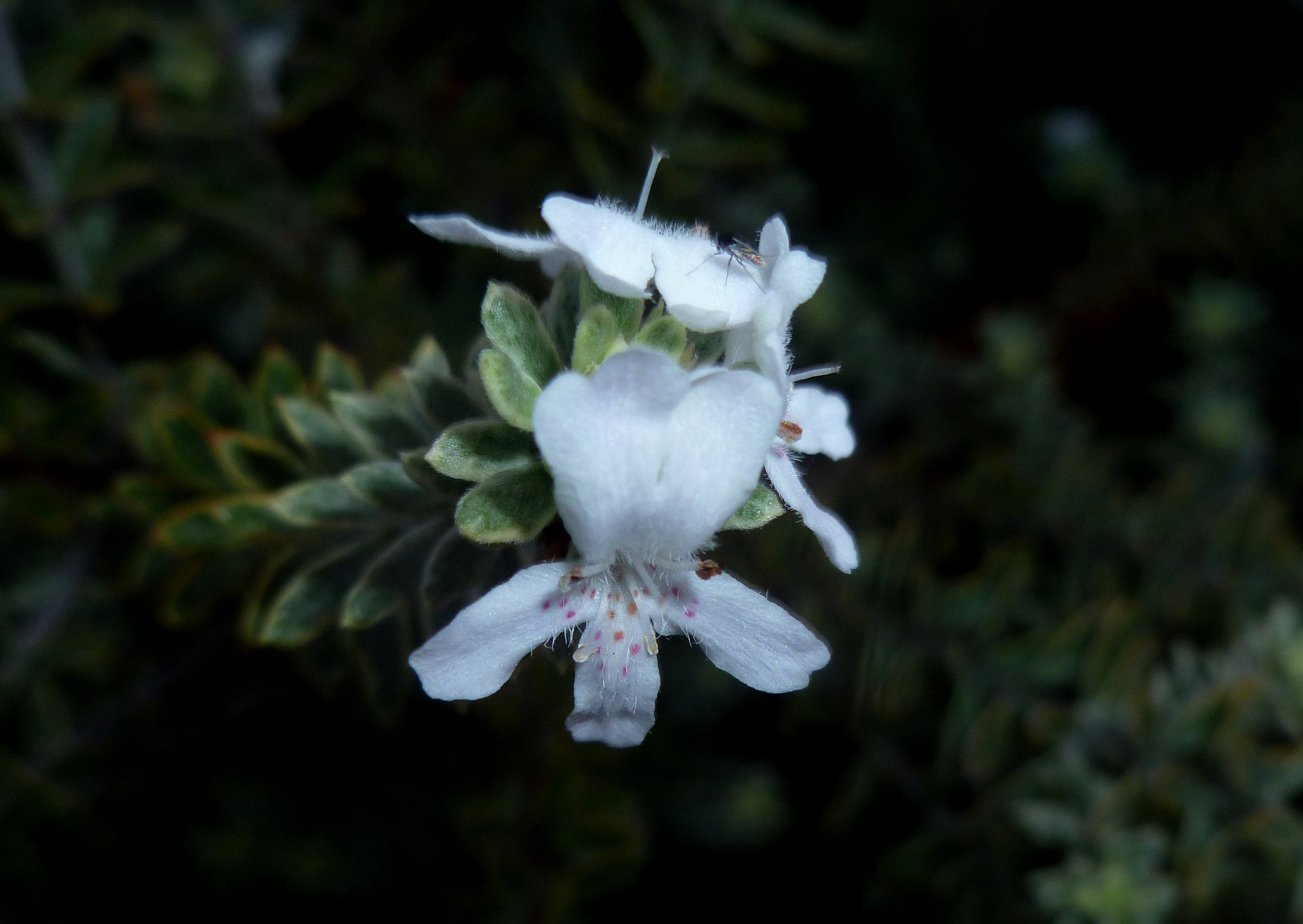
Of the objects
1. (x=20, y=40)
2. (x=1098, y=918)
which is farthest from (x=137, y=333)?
(x=1098, y=918)

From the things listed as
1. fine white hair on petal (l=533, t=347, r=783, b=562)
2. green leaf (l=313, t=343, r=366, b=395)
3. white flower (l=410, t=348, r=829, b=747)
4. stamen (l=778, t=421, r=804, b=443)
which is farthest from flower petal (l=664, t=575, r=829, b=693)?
green leaf (l=313, t=343, r=366, b=395)

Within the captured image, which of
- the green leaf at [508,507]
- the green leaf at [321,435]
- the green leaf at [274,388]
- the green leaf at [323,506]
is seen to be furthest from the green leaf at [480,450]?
the green leaf at [274,388]

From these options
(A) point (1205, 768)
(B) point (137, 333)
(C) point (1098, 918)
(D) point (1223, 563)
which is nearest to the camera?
(C) point (1098, 918)

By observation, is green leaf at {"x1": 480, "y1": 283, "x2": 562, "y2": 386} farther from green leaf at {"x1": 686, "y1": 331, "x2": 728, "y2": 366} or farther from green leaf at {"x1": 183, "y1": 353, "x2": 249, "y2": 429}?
green leaf at {"x1": 183, "y1": 353, "x2": 249, "y2": 429}

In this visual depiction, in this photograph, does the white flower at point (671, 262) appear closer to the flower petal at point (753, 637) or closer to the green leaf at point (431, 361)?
the green leaf at point (431, 361)

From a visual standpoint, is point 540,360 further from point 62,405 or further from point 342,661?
point 62,405

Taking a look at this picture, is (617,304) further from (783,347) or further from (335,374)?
(335,374)

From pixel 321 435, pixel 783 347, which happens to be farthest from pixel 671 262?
pixel 321 435
